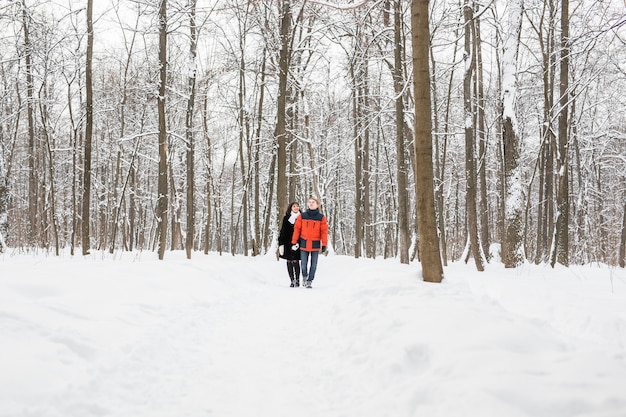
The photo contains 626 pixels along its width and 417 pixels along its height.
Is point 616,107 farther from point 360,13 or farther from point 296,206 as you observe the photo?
point 296,206

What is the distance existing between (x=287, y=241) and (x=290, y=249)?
292 mm

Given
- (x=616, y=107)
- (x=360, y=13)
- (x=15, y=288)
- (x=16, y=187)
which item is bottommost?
(x=15, y=288)

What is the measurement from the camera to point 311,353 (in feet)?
13.2

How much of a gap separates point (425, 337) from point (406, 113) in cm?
1049

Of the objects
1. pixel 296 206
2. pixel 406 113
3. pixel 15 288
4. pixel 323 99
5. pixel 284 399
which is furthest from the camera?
pixel 323 99

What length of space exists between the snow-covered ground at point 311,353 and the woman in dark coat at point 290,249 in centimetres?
344

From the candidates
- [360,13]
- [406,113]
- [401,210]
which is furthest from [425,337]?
[360,13]

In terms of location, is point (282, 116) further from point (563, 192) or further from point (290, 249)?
point (563, 192)

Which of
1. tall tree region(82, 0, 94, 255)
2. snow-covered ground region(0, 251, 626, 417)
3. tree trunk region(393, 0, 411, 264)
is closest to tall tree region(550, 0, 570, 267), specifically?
tree trunk region(393, 0, 411, 264)

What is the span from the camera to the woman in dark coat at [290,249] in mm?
9398

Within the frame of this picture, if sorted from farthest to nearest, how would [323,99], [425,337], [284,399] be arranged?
[323,99], [425,337], [284,399]

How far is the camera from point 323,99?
22.4 m

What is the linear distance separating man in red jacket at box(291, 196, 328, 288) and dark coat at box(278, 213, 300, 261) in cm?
13

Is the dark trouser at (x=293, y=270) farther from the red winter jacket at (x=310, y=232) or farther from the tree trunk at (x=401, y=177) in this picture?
the tree trunk at (x=401, y=177)
